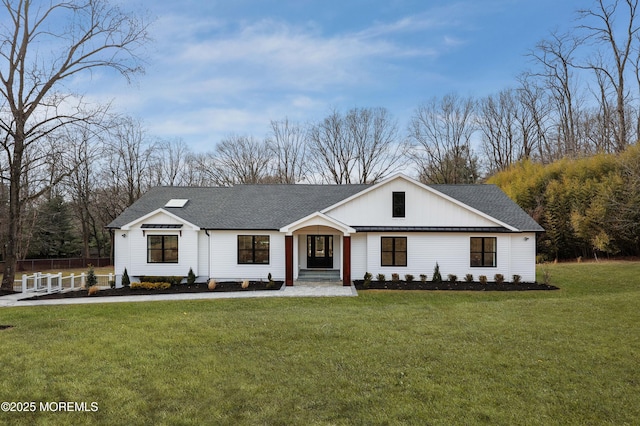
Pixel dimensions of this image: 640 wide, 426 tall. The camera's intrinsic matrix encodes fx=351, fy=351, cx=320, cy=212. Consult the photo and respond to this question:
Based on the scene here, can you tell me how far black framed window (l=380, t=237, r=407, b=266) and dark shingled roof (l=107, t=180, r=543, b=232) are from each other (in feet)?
12.6

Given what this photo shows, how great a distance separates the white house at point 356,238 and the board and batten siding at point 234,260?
46mm

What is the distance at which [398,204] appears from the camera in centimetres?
1611

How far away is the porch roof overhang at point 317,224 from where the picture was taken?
15.2 m

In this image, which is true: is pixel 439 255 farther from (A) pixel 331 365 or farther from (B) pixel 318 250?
(A) pixel 331 365

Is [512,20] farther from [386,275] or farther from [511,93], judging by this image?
[511,93]

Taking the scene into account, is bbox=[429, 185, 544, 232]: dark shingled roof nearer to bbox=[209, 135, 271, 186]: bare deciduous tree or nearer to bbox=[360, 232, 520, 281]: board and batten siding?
bbox=[360, 232, 520, 281]: board and batten siding

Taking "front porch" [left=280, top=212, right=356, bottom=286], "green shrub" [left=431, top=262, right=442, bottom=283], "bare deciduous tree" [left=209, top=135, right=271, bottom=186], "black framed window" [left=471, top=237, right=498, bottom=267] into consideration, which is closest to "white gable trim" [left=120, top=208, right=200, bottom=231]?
"front porch" [left=280, top=212, right=356, bottom=286]

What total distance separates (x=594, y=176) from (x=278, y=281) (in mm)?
20510

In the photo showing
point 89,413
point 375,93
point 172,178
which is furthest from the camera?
point 172,178

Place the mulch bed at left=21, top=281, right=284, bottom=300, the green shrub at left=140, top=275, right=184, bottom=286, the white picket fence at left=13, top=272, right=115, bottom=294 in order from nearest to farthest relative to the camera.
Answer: the mulch bed at left=21, top=281, right=284, bottom=300
the white picket fence at left=13, top=272, right=115, bottom=294
the green shrub at left=140, top=275, right=184, bottom=286

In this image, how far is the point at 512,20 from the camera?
16062 millimetres

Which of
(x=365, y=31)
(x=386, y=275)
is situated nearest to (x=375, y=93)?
(x=365, y=31)

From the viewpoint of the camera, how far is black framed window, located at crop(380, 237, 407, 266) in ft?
52.3

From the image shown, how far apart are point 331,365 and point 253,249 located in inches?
435
